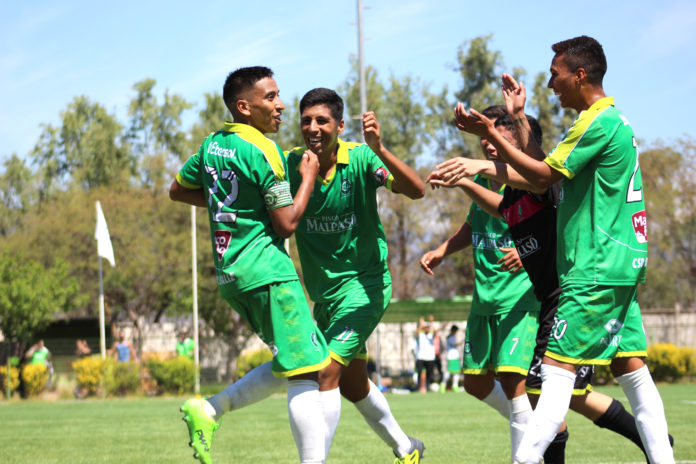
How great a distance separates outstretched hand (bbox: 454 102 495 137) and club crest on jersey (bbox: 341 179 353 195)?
3.27ft

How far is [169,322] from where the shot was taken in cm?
4306

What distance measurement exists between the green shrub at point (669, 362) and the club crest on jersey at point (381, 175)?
21328 millimetres

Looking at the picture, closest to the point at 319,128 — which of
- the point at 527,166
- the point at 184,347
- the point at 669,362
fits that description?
the point at 527,166

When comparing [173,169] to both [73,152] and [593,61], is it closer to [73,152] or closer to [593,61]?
[73,152]

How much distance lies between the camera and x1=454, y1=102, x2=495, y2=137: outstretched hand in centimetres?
441

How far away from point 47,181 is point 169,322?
16015mm

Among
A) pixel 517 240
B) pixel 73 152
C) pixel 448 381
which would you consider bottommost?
pixel 448 381

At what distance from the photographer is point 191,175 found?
5.00 m

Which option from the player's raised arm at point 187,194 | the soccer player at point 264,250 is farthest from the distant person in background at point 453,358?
the soccer player at point 264,250

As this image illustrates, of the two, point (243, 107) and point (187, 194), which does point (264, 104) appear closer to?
point (243, 107)

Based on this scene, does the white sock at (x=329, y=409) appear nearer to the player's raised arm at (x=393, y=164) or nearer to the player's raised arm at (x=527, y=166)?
the player's raised arm at (x=393, y=164)

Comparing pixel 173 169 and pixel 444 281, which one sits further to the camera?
pixel 444 281

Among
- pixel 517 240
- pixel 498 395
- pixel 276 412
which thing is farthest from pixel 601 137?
pixel 276 412

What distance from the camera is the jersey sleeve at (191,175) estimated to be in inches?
196
